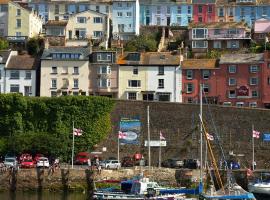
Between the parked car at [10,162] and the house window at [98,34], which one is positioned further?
the house window at [98,34]

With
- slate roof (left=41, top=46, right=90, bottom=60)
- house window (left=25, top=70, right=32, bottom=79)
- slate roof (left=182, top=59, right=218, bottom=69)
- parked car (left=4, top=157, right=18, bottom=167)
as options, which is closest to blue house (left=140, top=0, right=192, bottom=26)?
slate roof (left=41, top=46, right=90, bottom=60)

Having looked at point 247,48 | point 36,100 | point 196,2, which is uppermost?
point 196,2

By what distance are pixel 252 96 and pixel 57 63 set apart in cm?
1746

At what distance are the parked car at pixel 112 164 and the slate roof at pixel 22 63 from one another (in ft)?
59.5

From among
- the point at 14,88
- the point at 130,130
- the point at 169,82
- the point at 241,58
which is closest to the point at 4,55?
the point at 14,88

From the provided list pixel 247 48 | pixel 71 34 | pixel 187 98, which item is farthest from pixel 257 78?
pixel 71 34

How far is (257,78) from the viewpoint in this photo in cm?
7125

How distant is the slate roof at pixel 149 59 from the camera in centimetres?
7188

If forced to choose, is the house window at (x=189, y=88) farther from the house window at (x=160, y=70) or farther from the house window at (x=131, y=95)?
the house window at (x=131, y=95)

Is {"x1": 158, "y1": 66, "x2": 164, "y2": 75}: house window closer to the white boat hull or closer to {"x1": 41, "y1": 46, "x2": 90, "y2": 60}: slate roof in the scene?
{"x1": 41, "y1": 46, "x2": 90, "y2": 60}: slate roof

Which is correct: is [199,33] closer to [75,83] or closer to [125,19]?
[125,19]

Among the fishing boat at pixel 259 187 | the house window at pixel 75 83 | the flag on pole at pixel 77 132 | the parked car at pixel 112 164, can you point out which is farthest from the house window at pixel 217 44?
the fishing boat at pixel 259 187

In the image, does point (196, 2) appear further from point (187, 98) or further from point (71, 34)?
point (187, 98)

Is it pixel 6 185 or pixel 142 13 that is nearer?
pixel 6 185
